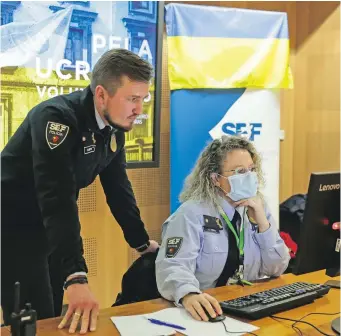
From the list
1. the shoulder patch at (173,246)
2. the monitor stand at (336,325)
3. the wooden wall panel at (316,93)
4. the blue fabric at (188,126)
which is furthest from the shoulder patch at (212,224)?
the wooden wall panel at (316,93)

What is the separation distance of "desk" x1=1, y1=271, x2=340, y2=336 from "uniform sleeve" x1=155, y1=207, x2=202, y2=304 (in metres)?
0.06

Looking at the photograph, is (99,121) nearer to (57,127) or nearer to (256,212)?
(57,127)

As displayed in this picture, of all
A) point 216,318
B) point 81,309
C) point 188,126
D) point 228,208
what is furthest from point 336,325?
point 188,126

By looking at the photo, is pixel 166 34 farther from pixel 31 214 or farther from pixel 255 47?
pixel 31 214

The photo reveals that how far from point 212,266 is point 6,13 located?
1.69 meters

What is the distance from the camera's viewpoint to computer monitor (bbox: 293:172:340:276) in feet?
5.41

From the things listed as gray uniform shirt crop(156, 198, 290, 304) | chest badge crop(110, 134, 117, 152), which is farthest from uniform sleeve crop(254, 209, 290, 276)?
chest badge crop(110, 134, 117, 152)

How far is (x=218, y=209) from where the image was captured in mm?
2018

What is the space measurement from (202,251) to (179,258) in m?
0.12

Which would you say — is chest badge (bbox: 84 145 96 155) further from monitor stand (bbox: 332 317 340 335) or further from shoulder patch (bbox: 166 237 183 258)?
monitor stand (bbox: 332 317 340 335)

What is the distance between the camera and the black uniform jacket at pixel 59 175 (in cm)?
165

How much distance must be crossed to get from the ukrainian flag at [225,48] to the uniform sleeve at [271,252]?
1.36m

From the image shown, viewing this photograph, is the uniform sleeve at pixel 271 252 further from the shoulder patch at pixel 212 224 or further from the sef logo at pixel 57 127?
the sef logo at pixel 57 127

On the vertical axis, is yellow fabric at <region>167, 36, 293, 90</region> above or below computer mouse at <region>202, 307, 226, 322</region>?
above
